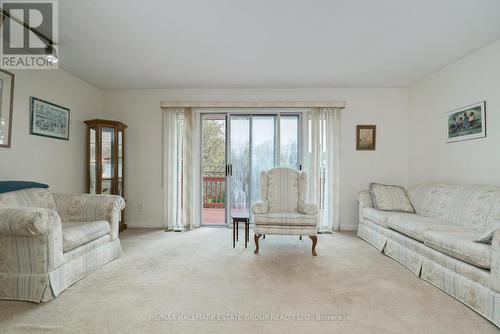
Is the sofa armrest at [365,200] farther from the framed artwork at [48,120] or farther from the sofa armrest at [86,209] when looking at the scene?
the framed artwork at [48,120]

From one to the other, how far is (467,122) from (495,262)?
2099 mm

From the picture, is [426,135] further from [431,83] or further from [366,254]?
[366,254]

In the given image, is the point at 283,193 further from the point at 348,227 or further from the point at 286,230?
the point at 348,227

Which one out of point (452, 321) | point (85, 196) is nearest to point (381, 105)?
point (452, 321)

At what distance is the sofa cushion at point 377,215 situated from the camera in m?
3.18

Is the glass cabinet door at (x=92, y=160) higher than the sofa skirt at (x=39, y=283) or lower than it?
higher

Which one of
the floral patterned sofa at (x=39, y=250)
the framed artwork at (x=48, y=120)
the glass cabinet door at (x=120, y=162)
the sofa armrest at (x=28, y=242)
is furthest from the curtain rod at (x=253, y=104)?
the sofa armrest at (x=28, y=242)

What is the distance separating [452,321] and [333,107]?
10.7 feet

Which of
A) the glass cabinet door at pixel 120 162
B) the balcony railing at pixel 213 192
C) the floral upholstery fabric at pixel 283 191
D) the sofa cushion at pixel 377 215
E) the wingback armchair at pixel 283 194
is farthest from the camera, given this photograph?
the balcony railing at pixel 213 192

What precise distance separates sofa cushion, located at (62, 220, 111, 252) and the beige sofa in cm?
321

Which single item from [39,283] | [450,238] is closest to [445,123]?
[450,238]

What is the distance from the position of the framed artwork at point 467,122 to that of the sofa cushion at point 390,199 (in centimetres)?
95

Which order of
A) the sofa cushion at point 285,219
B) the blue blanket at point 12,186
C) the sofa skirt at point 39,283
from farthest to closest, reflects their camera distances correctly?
1. the sofa cushion at point 285,219
2. the blue blanket at point 12,186
3. the sofa skirt at point 39,283

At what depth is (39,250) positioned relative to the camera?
190cm
